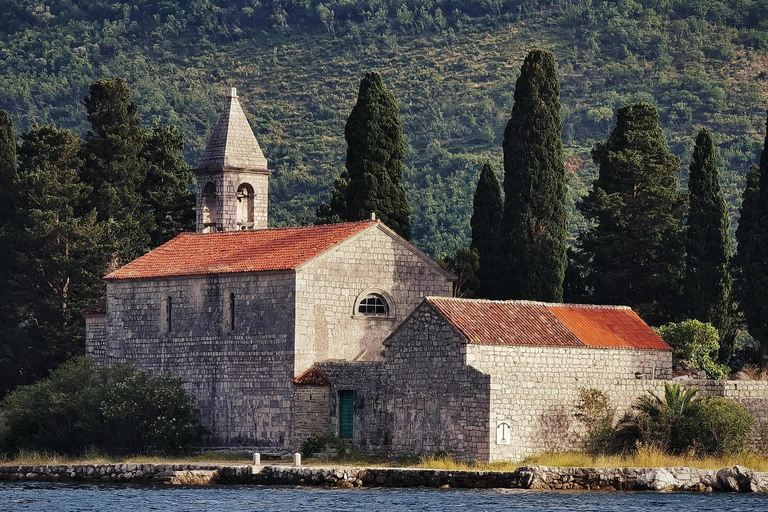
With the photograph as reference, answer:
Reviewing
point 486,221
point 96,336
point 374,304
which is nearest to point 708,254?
point 486,221

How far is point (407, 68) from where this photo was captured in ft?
530

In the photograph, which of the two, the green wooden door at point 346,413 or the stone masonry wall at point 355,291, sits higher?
the stone masonry wall at point 355,291

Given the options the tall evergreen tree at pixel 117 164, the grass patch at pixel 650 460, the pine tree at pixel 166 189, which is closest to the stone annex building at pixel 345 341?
the grass patch at pixel 650 460

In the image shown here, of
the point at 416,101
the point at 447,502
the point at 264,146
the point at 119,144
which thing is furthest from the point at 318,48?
the point at 447,502

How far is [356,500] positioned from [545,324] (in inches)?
395

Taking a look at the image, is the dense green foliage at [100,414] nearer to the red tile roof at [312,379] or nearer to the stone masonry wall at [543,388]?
the red tile roof at [312,379]

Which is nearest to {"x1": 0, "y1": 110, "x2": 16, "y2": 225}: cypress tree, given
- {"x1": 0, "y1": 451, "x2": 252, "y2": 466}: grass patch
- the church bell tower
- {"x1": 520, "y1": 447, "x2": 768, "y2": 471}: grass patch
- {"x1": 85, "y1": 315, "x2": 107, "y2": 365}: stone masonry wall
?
{"x1": 85, "y1": 315, "x2": 107, "y2": 365}: stone masonry wall

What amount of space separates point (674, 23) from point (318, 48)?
32.3 meters

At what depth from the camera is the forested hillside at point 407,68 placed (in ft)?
455

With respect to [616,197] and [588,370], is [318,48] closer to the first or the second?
[616,197]

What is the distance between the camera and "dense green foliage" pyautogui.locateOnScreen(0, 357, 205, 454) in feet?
181

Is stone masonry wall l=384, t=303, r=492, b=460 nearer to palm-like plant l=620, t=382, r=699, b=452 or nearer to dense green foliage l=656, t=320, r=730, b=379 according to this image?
palm-like plant l=620, t=382, r=699, b=452

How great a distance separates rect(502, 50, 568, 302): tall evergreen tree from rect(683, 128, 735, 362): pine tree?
4782mm

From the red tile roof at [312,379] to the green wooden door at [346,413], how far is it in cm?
70
